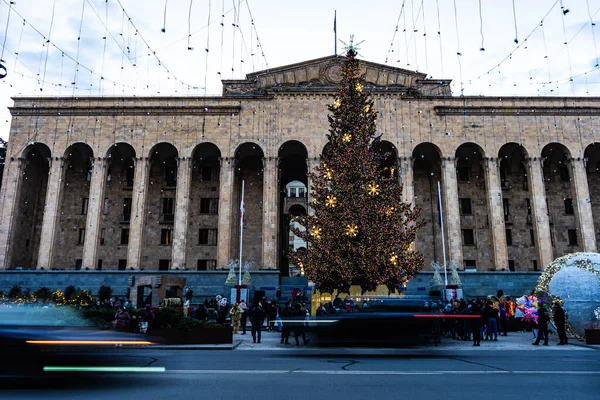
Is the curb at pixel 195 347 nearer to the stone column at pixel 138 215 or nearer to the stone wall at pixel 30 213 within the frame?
the stone column at pixel 138 215

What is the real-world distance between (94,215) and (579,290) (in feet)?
110

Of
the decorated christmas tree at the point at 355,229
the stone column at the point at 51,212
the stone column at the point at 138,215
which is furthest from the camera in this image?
the stone column at the point at 138,215

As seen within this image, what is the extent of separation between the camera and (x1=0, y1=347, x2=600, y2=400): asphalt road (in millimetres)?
6246

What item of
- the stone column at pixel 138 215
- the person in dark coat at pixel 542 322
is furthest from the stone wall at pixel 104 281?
the person in dark coat at pixel 542 322

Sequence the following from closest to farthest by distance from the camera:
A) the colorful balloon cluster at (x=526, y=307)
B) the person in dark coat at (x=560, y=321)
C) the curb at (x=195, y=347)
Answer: the curb at (x=195, y=347), the person in dark coat at (x=560, y=321), the colorful balloon cluster at (x=526, y=307)

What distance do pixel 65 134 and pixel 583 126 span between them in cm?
4457

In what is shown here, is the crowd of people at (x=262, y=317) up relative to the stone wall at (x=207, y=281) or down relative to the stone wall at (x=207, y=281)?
down

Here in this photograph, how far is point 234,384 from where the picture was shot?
23.4 feet

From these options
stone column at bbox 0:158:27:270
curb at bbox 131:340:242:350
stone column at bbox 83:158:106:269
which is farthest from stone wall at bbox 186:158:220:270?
curb at bbox 131:340:242:350

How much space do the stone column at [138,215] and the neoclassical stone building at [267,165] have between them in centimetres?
9

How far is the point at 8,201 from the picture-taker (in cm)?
3569

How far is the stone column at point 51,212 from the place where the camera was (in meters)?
34.5

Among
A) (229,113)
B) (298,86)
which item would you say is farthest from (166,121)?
(298,86)

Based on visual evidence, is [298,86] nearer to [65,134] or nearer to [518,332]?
[65,134]
